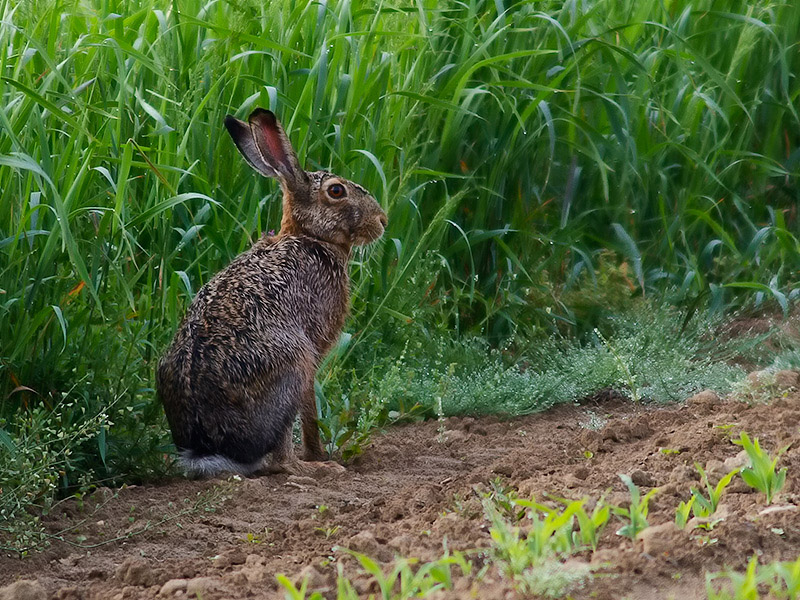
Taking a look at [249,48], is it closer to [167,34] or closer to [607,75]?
[167,34]

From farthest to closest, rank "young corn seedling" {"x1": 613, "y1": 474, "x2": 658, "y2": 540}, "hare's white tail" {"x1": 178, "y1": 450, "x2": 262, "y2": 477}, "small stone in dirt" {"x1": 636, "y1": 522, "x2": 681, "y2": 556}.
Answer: "hare's white tail" {"x1": 178, "y1": 450, "x2": 262, "y2": 477}
"young corn seedling" {"x1": 613, "y1": 474, "x2": 658, "y2": 540}
"small stone in dirt" {"x1": 636, "y1": 522, "x2": 681, "y2": 556}

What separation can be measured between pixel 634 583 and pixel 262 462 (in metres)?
2.27

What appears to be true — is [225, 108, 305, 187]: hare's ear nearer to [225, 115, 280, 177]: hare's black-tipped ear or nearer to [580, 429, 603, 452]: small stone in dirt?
[225, 115, 280, 177]: hare's black-tipped ear

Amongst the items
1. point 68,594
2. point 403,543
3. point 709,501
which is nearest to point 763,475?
point 709,501

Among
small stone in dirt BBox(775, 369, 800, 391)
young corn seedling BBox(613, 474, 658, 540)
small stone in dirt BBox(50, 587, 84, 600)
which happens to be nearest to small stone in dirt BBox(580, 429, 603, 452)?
small stone in dirt BBox(775, 369, 800, 391)

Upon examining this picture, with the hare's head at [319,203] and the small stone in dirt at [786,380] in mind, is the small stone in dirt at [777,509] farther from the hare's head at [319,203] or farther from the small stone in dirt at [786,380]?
the hare's head at [319,203]

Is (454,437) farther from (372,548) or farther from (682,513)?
(682,513)

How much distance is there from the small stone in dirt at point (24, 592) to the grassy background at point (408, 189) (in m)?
0.58

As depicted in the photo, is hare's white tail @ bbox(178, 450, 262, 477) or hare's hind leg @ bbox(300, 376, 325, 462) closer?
hare's white tail @ bbox(178, 450, 262, 477)

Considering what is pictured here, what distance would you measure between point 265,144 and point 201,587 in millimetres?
2330

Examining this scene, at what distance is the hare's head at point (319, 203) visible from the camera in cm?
477

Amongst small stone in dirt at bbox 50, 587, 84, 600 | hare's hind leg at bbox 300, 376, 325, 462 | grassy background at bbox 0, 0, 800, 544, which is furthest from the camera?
hare's hind leg at bbox 300, 376, 325, 462

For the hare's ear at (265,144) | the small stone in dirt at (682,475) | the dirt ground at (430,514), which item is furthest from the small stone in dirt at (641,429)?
the hare's ear at (265,144)

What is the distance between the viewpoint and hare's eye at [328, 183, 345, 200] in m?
4.95
